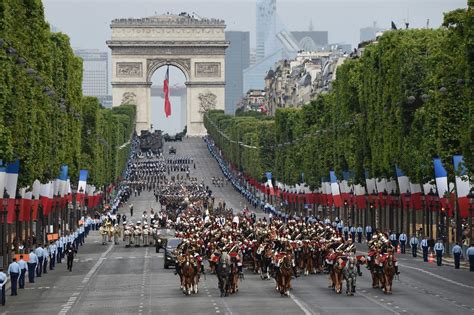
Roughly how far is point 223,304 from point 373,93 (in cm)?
5706

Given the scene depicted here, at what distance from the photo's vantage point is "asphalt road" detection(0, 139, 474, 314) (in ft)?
168

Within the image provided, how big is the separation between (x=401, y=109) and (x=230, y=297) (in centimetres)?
4220

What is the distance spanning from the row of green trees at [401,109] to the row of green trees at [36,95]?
16.8 metres

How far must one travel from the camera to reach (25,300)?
57.7 m

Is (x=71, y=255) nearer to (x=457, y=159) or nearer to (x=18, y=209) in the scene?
(x=18, y=209)

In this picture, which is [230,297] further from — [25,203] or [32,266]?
[25,203]

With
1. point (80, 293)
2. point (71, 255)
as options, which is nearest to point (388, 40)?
point (71, 255)

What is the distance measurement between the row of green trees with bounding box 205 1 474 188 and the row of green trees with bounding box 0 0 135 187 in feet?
55.2

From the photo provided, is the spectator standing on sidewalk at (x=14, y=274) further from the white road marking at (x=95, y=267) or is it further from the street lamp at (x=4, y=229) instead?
the street lamp at (x=4, y=229)

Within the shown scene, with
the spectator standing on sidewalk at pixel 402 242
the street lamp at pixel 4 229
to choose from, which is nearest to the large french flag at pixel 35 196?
the street lamp at pixel 4 229

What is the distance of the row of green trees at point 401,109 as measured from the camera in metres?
75.2

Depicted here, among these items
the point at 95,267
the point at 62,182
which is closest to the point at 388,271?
the point at 95,267

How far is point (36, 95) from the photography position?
8200cm

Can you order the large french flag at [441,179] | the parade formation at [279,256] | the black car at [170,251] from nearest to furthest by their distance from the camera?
1. the parade formation at [279,256]
2. the black car at [170,251]
3. the large french flag at [441,179]
